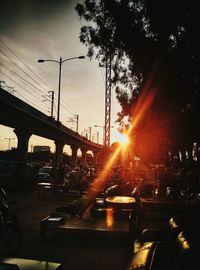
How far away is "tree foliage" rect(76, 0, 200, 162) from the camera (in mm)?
10414

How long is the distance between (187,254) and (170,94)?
32.0 ft

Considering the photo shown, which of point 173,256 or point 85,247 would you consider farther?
point 85,247

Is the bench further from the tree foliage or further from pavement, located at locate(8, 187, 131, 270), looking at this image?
the tree foliage

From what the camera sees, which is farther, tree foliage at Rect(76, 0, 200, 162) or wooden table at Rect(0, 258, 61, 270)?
tree foliage at Rect(76, 0, 200, 162)

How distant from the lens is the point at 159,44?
11281 millimetres

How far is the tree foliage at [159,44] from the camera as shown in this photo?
1041 centimetres

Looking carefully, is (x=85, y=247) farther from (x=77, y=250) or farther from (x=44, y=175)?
(x=44, y=175)

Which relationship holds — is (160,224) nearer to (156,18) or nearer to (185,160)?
(156,18)

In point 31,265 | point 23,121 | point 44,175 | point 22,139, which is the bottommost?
point 31,265

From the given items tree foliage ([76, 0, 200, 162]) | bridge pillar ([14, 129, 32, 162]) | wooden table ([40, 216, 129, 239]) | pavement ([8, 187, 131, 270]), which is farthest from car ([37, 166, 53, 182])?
wooden table ([40, 216, 129, 239])

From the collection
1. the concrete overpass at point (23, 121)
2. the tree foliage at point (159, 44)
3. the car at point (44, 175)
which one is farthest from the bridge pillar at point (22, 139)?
the tree foliage at point (159, 44)

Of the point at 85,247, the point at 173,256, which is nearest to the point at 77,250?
the point at 85,247

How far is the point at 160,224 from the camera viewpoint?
8.78 m

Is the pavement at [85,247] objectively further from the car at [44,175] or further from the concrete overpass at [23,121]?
the concrete overpass at [23,121]
